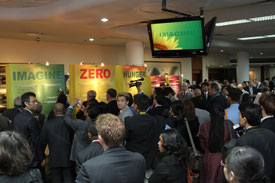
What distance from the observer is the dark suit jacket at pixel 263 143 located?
254 centimetres

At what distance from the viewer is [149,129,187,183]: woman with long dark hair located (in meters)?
2.33

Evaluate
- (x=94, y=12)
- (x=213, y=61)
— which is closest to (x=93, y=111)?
(x=94, y=12)

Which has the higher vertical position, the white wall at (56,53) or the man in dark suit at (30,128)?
the white wall at (56,53)

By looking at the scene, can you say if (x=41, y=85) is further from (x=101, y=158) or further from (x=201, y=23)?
(x=101, y=158)

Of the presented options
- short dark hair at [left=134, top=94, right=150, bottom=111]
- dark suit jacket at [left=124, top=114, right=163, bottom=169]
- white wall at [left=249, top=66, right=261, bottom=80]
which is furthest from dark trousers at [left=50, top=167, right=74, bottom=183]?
white wall at [left=249, top=66, right=261, bottom=80]

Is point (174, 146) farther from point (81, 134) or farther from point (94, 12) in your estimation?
point (94, 12)

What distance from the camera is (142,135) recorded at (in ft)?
11.7

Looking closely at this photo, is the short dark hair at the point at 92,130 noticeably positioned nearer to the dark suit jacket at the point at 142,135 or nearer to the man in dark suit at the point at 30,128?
the dark suit jacket at the point at 142,135

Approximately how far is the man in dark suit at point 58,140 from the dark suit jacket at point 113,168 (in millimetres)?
2374

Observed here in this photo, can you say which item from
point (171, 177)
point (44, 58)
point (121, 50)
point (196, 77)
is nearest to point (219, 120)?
point (171, 177)

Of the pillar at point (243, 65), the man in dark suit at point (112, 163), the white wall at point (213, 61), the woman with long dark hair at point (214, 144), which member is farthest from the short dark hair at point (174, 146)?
the white wall at point (213, 61)

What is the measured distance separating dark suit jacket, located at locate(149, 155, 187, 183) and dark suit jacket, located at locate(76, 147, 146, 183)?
1.09 ft

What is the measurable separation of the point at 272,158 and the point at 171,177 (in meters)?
1.08

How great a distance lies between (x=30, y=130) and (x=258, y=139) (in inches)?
118
